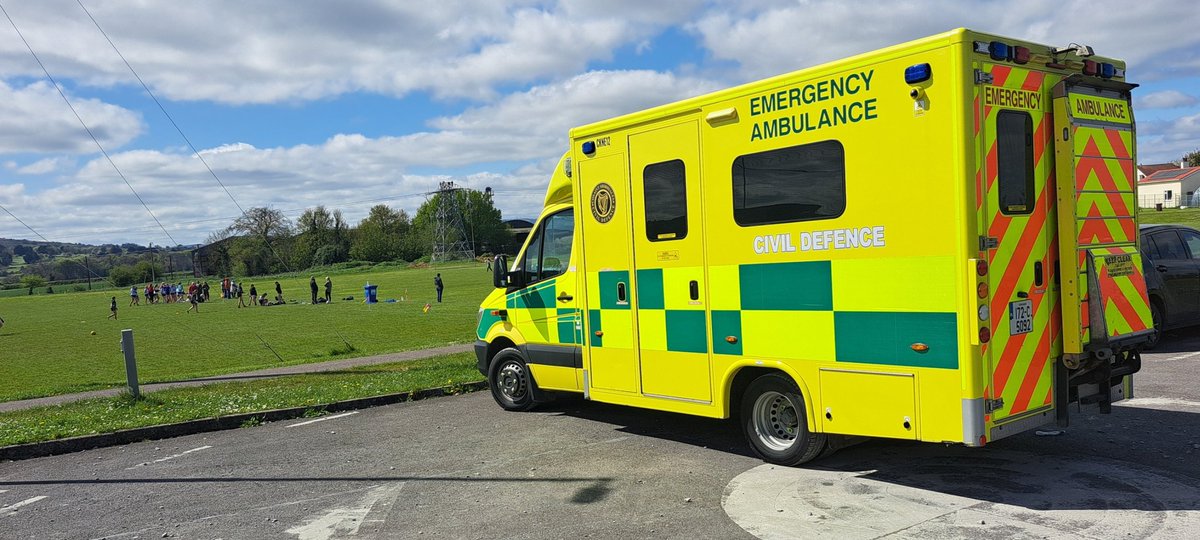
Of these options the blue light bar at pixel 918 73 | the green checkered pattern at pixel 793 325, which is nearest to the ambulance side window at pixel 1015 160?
the blue light bar at pixel 918 73

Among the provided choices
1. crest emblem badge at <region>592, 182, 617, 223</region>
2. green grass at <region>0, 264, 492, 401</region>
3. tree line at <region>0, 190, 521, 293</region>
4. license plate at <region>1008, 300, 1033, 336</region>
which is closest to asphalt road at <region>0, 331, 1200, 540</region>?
license plate at <region>1008, 300, 1033, 336</region>

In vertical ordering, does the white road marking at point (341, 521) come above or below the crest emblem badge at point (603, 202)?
below

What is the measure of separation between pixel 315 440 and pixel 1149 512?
687 cm

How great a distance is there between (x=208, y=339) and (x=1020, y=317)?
25328 millimetres

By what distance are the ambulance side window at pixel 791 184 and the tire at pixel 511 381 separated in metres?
3.53

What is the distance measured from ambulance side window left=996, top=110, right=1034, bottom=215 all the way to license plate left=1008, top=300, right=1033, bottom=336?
582 mm

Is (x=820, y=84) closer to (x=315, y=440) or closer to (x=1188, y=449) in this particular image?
(x=1188, y=449)

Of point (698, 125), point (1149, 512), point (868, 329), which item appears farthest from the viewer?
point (698, 125)

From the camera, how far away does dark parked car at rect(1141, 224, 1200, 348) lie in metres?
10.6

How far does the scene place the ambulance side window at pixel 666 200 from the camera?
6711mm

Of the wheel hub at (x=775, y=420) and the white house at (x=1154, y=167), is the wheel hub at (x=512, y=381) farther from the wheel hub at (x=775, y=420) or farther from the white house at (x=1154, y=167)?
the white house at (x=1154, y=167)

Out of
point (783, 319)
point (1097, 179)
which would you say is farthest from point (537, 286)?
point (1097, 179)

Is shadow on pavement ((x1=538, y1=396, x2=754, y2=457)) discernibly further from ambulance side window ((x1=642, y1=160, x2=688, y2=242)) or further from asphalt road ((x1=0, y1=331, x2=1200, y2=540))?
ambulance side window ((x1=642, y1=160, x2=688, y2=242))

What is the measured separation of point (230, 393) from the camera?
1146 cm
